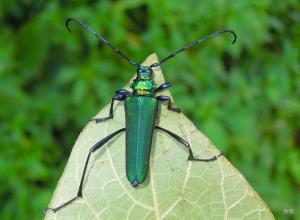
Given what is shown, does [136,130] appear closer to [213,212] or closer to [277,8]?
[213,212]

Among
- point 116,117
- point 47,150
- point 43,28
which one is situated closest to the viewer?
point 116,117

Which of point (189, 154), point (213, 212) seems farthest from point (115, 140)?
point (213, 212)

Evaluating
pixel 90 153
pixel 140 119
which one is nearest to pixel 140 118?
pixel 140 119

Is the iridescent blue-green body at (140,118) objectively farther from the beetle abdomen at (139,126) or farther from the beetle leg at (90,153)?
the beetle leg at (90,153)

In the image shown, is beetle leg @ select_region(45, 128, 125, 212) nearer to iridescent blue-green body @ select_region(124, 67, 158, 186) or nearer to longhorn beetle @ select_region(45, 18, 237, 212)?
longhorn beetle @ select_region(45, 18, 237, 212)

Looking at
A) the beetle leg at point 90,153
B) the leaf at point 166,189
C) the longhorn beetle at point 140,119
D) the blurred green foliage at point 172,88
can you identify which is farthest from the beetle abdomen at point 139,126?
the blurred green foliage at point 172,88

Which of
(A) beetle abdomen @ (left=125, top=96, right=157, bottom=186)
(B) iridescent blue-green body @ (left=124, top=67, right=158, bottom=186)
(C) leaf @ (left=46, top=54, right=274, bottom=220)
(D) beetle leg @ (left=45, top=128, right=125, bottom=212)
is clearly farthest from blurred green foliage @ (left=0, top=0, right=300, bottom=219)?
(C) leaf @ (left=46, top=54, right=274, bottom=220)
